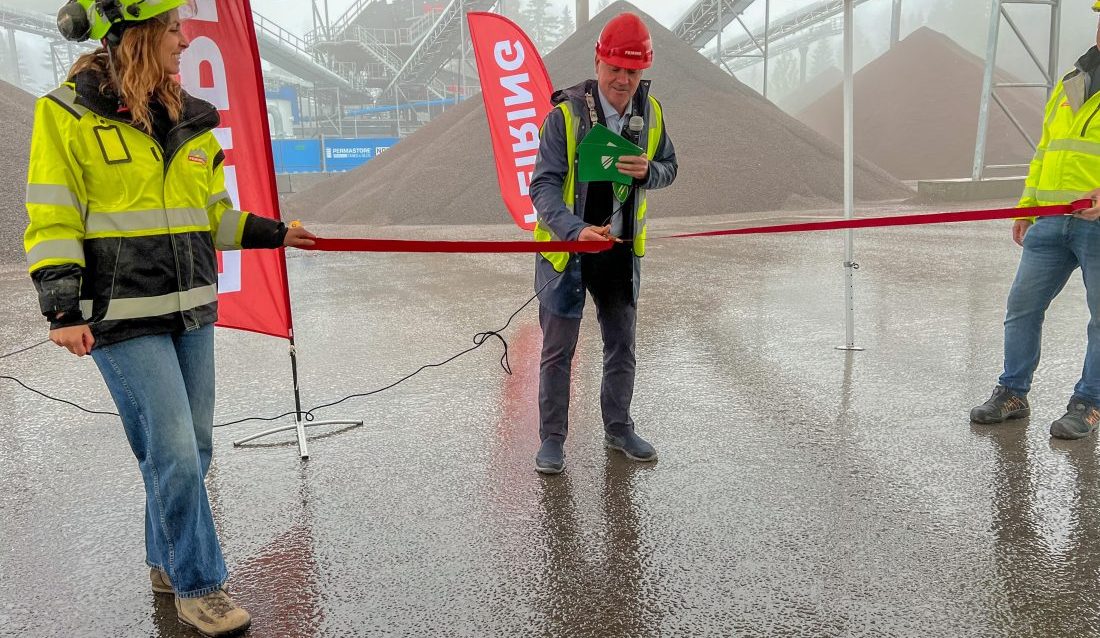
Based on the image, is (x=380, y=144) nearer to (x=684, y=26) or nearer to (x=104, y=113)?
(x=684, y=26)

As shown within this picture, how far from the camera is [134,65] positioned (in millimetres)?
2312

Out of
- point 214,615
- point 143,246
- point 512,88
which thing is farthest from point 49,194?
point 512,88

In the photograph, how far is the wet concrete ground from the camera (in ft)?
8.66

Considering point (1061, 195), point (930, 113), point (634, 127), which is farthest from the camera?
point (930, 113)

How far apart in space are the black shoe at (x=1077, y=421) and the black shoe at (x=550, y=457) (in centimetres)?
244

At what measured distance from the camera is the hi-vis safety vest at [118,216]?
7.32ft

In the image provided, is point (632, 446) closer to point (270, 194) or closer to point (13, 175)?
point (270, 194)

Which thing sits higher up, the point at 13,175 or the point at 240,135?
the point at 13,175

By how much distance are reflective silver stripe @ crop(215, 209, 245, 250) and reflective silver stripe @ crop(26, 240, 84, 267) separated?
504mm

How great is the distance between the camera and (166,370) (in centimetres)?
243

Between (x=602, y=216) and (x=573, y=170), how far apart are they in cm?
25

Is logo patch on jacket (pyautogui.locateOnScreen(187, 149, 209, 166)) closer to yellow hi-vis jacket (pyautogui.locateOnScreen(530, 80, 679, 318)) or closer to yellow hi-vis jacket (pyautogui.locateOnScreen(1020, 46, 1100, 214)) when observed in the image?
yellow hi-vis jacket (pyautogui.locateOnScreen(530, 80, 679, 318))

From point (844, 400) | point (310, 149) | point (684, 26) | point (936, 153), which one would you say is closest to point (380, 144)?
point (310, 149)

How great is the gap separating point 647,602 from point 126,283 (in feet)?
6.08
